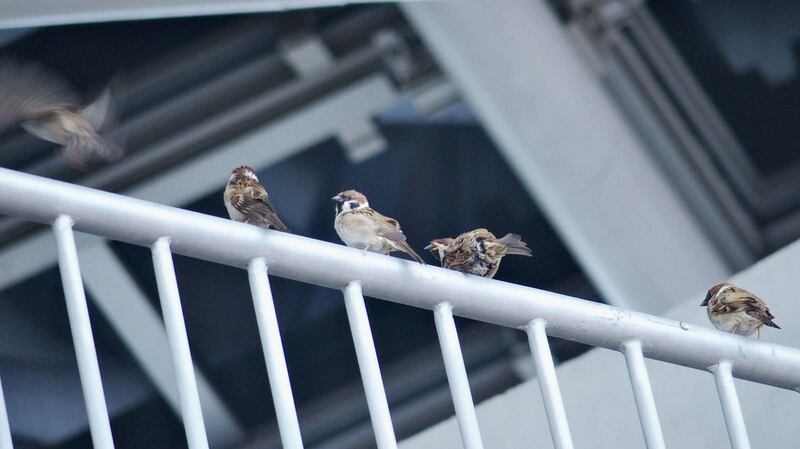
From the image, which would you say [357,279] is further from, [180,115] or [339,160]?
[339,160]

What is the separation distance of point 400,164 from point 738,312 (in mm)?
3421

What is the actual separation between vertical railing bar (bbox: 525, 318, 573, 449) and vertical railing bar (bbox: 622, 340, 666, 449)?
178 mm

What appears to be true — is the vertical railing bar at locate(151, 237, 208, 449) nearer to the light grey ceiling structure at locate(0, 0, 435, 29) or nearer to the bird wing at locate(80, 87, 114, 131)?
the bird wing at locate(80, 87, 114, 131)

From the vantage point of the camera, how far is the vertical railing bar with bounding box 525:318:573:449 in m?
2.60

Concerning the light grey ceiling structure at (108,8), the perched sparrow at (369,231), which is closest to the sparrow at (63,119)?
the light grey ceiling structure at (108,8)

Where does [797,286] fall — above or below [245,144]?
below

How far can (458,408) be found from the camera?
2.57m

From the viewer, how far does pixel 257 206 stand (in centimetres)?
304

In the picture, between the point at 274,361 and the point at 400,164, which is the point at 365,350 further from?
the point at 400,164

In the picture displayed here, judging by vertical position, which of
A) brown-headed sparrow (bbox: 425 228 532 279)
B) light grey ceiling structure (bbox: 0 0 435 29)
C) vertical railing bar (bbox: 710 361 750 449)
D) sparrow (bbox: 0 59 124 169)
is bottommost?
vertical railing bar (bbox: 710 361 750 449)

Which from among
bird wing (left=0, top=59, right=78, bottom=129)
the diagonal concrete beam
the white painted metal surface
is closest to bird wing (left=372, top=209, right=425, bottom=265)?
bird wing (left=0, top=59, right=78, bottom=129)

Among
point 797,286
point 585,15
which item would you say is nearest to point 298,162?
point 585,15

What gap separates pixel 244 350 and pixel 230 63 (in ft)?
5.47

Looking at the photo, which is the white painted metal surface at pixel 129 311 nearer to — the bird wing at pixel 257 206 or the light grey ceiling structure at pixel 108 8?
the light grey ceiling structure at pixel 108 8
